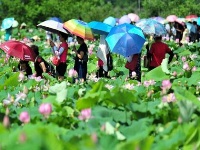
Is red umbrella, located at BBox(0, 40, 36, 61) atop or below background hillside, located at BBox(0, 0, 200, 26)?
below

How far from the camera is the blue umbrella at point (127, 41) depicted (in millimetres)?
6852

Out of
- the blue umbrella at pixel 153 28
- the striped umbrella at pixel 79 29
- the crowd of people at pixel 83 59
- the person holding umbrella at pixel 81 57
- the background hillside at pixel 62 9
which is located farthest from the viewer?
the background hillside at pixel 62 9

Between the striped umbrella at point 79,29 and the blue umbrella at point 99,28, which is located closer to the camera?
the striped umbrella at point 79,29

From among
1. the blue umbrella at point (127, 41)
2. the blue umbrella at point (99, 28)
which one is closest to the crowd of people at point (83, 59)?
the blue umbrella at point (99, 28)

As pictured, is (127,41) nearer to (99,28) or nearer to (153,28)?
(99,28)

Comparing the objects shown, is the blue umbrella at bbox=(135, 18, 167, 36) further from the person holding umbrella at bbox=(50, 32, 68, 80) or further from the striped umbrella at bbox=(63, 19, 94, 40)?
the person holding umbrella at bbox=(50, 32, 68, 80)

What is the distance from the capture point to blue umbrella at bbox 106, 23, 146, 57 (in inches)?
270

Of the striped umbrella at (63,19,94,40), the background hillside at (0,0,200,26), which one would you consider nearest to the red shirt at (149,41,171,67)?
the striped umbrella at (63,19,94,40)

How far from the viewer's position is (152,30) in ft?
26.9

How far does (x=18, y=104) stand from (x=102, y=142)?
1699mm

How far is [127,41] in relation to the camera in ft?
22.5

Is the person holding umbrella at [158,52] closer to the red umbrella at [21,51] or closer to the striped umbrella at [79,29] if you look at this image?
the striped umbrella at [79,29]

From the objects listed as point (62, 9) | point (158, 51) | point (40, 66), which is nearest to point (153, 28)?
point (158, 51)

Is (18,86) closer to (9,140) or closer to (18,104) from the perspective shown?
(18,104)
